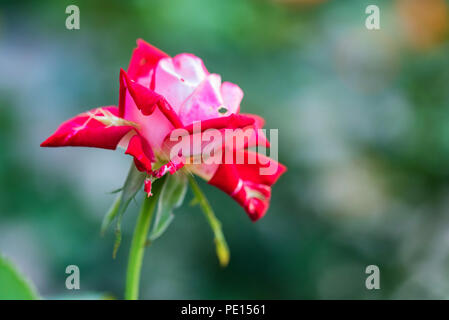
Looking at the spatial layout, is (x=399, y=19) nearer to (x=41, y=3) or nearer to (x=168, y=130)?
(x=41, y=3)

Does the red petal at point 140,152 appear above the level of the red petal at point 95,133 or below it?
below

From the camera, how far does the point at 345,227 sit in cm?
111

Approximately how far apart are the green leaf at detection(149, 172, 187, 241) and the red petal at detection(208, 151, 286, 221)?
Answer: 0.03 meters

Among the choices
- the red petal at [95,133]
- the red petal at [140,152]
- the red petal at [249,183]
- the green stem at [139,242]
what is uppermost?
the red petal at [95,133]

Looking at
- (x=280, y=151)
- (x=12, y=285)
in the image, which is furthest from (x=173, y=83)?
(x=280, y=151)

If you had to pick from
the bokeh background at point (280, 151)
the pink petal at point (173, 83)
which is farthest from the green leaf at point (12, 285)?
the bokeh background at point (280, 151)

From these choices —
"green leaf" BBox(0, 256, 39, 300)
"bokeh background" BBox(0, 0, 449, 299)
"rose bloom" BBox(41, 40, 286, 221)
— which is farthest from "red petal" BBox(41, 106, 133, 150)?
"bokeh background" BBox(0, 0, 449, 299)

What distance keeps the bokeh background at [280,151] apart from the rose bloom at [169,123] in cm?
63

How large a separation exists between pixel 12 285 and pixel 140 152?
16cm

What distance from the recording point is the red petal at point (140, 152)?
363mm

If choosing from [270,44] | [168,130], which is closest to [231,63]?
[270,44]

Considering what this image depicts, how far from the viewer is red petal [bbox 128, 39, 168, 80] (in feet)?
1.40

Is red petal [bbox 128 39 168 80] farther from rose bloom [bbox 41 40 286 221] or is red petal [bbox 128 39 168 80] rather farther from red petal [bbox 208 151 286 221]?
red petal [bbox 208 151 286 221]

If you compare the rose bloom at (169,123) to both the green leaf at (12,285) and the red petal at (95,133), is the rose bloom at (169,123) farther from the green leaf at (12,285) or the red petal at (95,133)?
the green leaf at (12,285)
